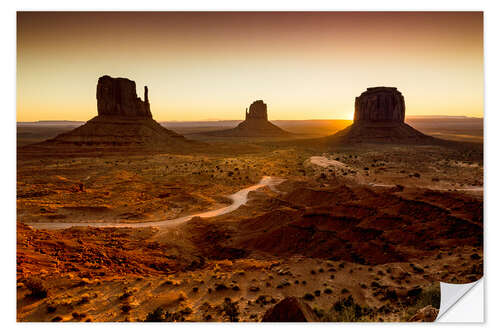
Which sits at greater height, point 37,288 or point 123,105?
point 123,105

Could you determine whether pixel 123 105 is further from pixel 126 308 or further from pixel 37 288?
pixel 126 308

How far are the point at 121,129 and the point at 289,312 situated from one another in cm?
5674

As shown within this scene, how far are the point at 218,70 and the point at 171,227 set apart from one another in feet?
29.7

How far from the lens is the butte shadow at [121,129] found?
45822 millimetres

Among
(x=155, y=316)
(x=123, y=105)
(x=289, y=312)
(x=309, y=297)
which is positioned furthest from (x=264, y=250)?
(x=123, y=105)

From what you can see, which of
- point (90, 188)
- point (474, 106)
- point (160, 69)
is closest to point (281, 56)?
point (160, 69)

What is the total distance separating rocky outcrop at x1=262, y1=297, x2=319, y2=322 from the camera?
564 cm

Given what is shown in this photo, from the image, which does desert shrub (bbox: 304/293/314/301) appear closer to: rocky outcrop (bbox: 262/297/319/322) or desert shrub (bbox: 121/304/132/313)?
rocky outcrop (bbox: 262/297/319/322)

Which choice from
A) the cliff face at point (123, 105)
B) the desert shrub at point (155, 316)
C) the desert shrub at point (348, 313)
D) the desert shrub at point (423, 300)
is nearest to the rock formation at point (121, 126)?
the cliff face at point (123, 105)

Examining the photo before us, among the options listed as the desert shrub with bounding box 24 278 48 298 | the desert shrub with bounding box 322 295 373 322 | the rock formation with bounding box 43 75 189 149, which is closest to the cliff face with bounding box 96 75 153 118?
the rock formation with bounding box 43 75 189 149

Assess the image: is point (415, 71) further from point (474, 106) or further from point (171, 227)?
point (171, 227)

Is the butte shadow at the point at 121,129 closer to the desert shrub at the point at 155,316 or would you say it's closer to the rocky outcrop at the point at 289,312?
the desert shrub at the point at 155,316

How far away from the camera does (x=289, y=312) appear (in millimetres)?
5652

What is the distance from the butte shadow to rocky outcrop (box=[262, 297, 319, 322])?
45.6 meters
